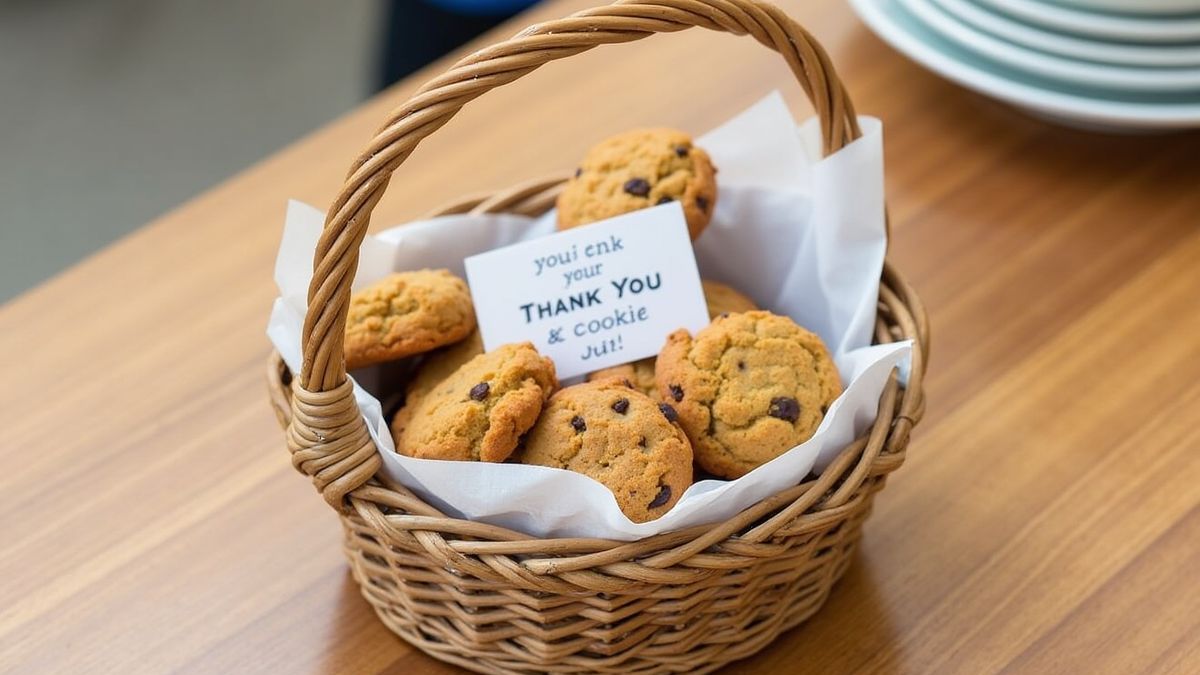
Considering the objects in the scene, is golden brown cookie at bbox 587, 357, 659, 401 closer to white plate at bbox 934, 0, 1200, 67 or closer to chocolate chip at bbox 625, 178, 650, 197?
chocolate chip at bbox 625, 178, 650, 197

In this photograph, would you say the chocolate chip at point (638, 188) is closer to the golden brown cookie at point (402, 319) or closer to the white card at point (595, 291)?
the white card at point (595, 291)

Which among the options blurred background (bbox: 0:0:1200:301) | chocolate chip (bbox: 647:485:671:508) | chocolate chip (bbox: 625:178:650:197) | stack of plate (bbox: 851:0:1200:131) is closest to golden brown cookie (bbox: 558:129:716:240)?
chocolate chip (bbox: 625:178:650:197)

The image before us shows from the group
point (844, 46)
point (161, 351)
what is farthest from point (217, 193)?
point (844, 46)

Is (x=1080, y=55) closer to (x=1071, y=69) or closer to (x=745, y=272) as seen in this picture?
(x=1071, y=69)

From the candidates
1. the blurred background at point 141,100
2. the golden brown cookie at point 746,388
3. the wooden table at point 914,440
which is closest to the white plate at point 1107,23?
the wooden table at point 914,440

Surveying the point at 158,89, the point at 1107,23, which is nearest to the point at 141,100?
the point at 158,89
